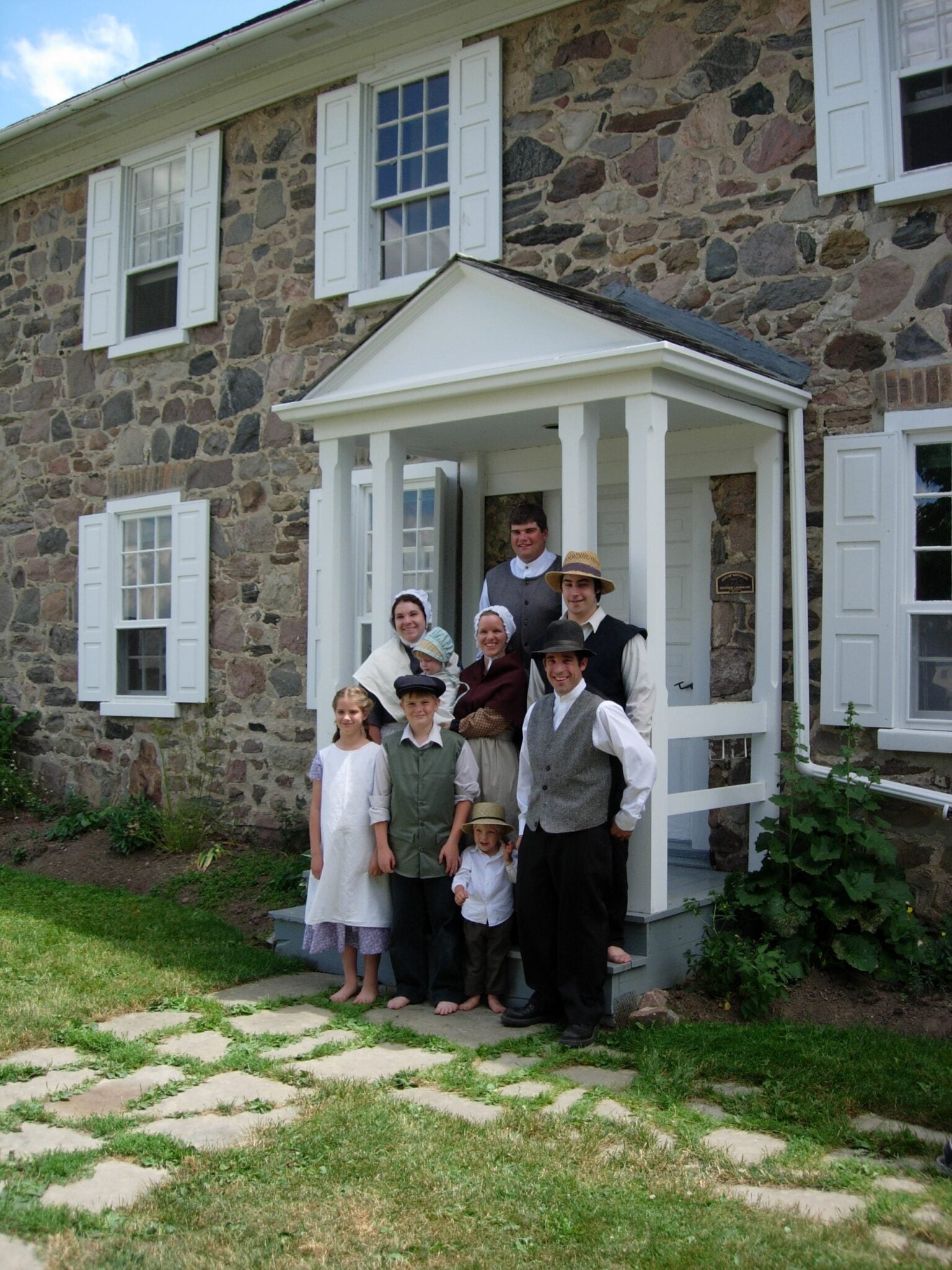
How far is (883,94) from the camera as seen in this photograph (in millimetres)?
6824

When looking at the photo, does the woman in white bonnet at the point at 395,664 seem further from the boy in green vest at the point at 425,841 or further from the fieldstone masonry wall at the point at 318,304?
the fieldstone masonry wall at the point at 318,304

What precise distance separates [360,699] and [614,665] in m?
1.24

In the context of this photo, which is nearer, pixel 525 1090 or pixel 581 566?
pixel 525 1090

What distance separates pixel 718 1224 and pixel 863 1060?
5.22 feet

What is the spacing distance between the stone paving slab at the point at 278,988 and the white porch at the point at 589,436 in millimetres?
1324

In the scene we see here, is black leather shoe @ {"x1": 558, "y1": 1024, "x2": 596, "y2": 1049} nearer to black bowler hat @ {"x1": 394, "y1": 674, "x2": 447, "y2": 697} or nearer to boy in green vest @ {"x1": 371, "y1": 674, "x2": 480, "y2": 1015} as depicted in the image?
boy in green vest @ {"x1": 371, "y1": 674, "x2": 480, "y2": 1015}

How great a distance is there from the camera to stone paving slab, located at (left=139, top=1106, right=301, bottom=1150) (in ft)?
13.5

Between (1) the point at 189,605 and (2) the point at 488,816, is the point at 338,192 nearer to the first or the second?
(1) the point at 189,605

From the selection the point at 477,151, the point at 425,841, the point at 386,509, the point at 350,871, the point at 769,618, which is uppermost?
the point at 477,151

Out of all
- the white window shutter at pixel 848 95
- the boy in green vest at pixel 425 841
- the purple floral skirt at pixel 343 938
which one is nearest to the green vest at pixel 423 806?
the boy in green vest at pixel 425 841

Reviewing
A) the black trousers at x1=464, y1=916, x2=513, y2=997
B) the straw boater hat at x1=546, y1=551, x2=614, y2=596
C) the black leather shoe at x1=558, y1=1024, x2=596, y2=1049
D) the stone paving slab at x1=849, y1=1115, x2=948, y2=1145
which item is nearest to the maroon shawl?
the straw boater hat at x1=546, y1=551, x2=614, y2=596

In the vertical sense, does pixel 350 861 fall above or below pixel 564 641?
below

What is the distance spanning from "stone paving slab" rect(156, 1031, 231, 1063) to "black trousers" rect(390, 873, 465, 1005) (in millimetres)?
936

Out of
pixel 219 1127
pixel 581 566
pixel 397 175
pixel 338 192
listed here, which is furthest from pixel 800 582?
pixel 338 192
